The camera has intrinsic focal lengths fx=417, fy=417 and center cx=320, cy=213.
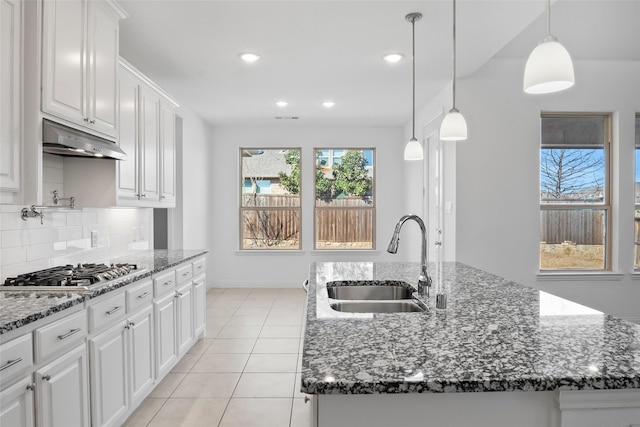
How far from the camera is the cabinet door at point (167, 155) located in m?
3.55

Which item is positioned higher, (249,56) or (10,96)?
(249,56)

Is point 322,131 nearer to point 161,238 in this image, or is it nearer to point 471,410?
point 161,238

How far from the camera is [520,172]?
13.6ft

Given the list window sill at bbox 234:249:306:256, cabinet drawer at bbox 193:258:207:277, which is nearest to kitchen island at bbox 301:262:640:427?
cabinet drawer at bbox 193:258:207:277

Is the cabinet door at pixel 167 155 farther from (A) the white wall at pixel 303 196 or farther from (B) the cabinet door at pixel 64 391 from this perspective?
(A) the white wall at pixel 303 196

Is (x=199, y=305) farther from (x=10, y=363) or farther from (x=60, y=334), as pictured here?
(x=10, y=363)

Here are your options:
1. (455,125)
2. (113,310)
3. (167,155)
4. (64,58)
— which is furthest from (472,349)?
(167,155)

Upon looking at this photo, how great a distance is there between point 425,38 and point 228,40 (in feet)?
4.86

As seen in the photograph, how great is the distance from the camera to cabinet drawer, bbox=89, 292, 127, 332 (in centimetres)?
197

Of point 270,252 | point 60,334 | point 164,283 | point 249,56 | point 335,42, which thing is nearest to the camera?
point 60,334

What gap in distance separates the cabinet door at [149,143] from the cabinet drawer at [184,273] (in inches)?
23.8

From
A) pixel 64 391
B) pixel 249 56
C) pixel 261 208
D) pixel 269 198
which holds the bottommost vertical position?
pixel 64 391

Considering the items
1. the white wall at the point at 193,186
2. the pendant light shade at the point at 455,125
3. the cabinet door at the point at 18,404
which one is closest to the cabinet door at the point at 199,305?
the white wall at the point at 193,186

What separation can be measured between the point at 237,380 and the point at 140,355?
32.1 inches
